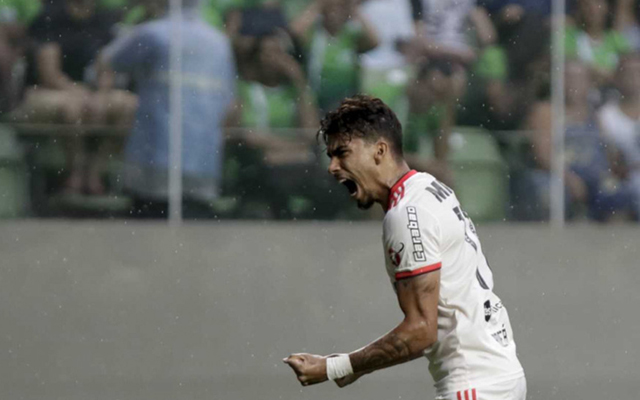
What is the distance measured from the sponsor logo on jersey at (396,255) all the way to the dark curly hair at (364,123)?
379 mm

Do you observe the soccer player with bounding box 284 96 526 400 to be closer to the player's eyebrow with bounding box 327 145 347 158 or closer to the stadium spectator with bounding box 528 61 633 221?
the player's eyebrow with bounding box 327 145 347 158

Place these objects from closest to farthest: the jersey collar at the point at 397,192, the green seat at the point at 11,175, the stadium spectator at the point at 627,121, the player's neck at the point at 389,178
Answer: the jersey collar at the point at 397,192 < the player's neck at the point at 389,178 < the green seat at the point at 11,175 < the stadium spectator at the point at 627,121

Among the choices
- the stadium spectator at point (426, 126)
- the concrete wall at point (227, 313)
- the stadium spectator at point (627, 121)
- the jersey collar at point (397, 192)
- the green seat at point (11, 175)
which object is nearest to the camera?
the jersey collar at point (397, 192)

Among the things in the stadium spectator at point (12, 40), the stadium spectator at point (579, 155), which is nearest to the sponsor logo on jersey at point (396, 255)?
the stadium spectator at point (579, 155)

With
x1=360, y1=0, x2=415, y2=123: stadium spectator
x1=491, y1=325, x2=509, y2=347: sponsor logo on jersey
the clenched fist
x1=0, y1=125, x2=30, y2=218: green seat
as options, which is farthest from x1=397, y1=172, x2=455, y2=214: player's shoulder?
x1=0, y1=125, x2=30, y2=218: green seat

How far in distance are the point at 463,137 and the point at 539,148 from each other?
534mm

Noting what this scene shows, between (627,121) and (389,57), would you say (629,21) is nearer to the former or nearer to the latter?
(627,121)

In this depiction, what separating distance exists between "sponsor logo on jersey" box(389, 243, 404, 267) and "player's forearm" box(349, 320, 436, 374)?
0.19m

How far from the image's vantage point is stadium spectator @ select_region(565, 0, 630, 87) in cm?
853

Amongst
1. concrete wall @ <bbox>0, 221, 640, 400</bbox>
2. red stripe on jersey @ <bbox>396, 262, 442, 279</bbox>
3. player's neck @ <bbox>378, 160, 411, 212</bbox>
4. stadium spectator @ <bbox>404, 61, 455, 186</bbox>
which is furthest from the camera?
concrete wall @ <bbox>0, 221, 640, 400</bbox>

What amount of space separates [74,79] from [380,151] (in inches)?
166

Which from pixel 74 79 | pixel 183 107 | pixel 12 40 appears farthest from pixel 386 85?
pixel 12 40

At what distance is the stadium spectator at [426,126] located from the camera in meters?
8.33

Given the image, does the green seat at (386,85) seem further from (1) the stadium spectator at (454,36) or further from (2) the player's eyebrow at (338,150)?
(2) the player's eyebrow at (338,150)
